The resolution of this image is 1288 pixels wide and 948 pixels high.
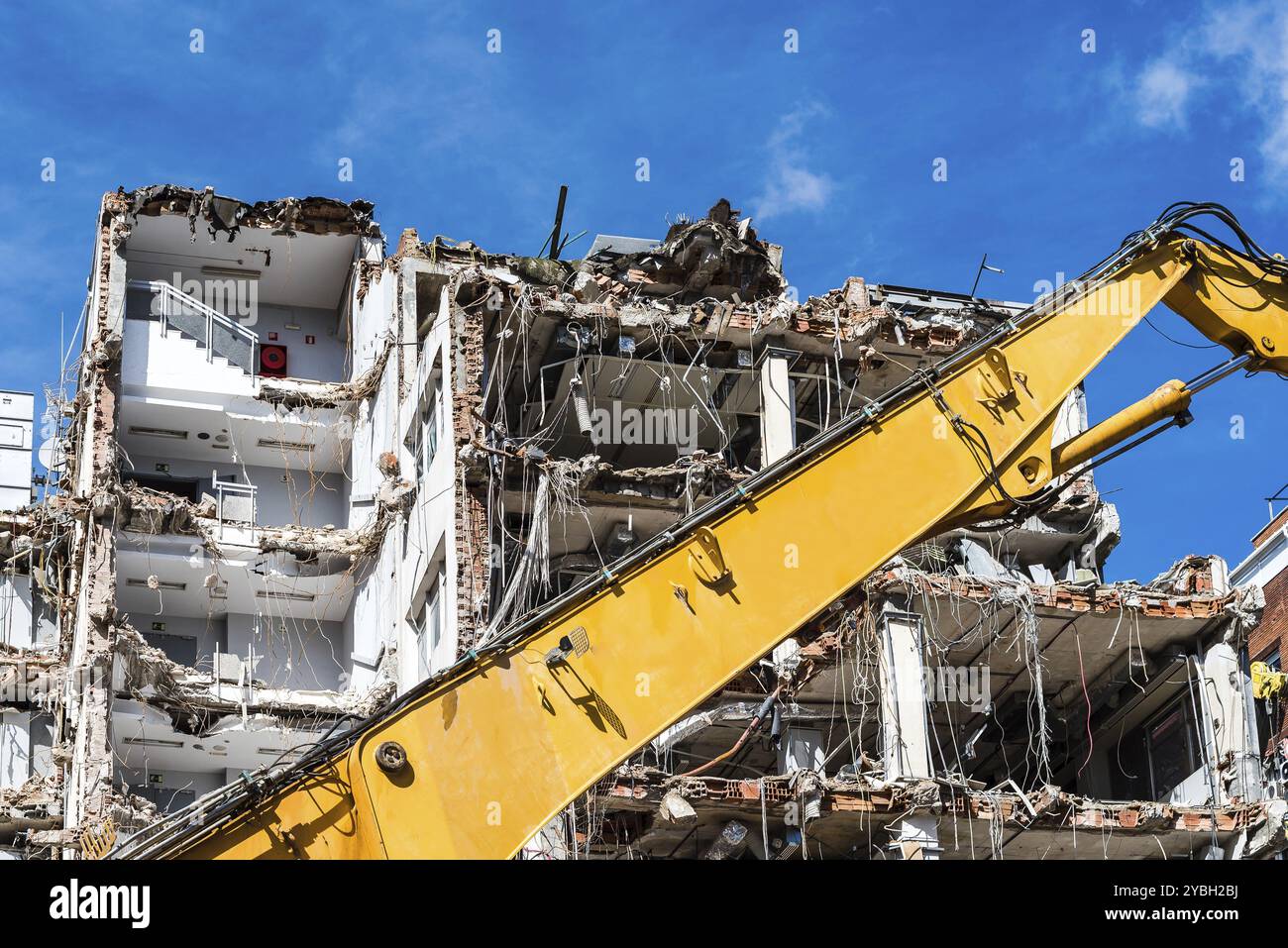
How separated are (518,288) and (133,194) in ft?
46.8

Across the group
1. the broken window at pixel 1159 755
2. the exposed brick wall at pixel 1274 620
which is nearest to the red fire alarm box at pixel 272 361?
the broken window at pixel 1159 755

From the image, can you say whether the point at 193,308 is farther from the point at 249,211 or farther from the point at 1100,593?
the point at 1100,593

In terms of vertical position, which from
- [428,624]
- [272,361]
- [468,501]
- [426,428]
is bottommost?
[428,624]

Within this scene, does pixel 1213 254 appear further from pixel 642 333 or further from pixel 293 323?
pixel 293 323

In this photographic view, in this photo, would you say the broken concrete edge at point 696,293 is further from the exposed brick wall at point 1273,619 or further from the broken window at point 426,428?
the exposed brick wall at point 1273,619

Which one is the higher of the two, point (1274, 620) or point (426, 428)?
point (426, 428)

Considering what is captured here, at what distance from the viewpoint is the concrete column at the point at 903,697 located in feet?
120

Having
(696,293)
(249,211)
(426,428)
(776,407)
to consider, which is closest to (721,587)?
(776,407)

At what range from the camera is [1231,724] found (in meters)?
39.6

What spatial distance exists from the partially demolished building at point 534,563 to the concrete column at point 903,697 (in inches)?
2.8

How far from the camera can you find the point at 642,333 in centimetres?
4003

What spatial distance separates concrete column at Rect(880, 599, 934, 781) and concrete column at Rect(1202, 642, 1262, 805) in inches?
264

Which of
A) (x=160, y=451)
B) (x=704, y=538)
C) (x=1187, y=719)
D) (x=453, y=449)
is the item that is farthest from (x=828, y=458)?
(x=160, y=451)

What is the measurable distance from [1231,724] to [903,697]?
7.91 m
